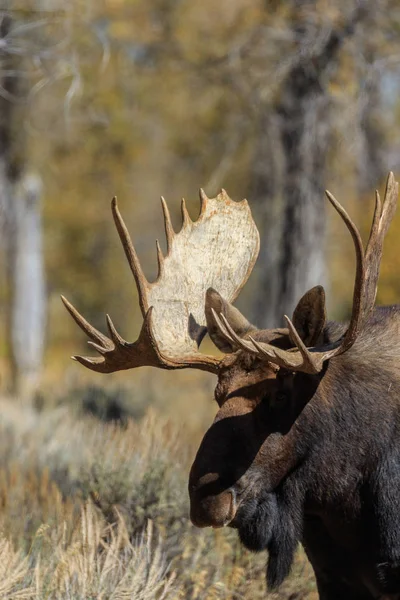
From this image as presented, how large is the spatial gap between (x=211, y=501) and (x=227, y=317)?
3.17 ft

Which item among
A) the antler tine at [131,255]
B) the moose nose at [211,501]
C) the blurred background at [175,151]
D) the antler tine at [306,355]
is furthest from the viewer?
the blurred background at [175,151]

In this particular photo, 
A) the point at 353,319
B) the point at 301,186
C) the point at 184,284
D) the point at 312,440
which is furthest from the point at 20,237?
the point at 353,319

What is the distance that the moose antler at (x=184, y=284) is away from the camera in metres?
4.51

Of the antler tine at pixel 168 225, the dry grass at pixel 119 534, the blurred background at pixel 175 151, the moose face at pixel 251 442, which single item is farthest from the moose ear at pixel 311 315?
the blurred background at pixel 175 151

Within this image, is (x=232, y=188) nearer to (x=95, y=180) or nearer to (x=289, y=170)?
(x=95, y=180)

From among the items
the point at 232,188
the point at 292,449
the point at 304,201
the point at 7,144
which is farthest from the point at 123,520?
the point at 232,188

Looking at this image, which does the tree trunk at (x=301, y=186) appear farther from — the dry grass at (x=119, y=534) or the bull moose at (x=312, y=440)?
the bull moose at (x=312, y=440)

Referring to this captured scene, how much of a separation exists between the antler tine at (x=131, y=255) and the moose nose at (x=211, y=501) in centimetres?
93

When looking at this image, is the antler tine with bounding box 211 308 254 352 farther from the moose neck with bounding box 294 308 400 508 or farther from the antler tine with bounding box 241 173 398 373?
the moose neck with bounding box 294 308 400 508

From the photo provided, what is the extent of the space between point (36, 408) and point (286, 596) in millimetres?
5102

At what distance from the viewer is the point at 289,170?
457 inches

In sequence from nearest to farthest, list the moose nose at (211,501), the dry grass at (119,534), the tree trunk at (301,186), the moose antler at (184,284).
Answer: the moose nose at (211,501), the moose antler at (184,284), the dry grass at (119,534), the tree trunk at (301,186)

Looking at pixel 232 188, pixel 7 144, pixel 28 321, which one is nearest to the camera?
pixel 7 144

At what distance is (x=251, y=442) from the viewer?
413 centimetres
